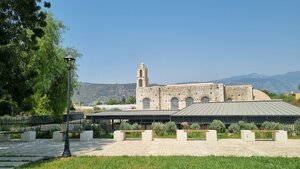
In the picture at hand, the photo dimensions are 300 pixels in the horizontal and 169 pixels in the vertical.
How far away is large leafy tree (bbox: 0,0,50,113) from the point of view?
12.3m

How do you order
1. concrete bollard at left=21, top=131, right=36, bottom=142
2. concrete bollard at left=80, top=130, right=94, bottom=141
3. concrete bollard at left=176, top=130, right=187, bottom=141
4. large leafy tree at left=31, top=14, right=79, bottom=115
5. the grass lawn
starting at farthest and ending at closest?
large leafy tree at left=31, top=14, right=79, bottom=115 → concrete bollard at left=21, top=131, right=36, bottom=142 → concrete bollard at left=80, top=130, right=94, bottom=141 → concrete bollard at left=176, top=130, right=187, bottom=141 → the grass lawn

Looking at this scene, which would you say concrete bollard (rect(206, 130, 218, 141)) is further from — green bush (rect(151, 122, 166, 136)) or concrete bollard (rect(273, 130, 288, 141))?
green bush (rect(151, 122, 166, 136))

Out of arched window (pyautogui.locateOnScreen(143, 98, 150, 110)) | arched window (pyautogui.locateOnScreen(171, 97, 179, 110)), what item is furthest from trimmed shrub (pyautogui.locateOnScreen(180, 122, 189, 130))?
arched window (pyautogui.locateOnScreen(143, 98, 150, 110))

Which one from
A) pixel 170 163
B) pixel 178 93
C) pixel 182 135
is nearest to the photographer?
pixel 170 163

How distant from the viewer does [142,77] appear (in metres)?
56.8

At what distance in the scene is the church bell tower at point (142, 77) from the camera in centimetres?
5651

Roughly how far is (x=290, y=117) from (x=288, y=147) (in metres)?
8.51

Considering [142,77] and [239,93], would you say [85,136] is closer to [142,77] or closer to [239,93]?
Answer: [239,93]

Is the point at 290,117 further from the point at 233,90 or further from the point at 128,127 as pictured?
the point at 233,90

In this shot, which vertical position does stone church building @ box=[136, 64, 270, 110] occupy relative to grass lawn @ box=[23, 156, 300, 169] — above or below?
above

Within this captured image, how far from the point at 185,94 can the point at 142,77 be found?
1103 centimetres

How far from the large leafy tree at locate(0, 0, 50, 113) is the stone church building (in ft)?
125

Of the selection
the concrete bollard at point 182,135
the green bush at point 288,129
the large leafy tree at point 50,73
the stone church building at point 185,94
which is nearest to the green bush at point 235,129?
the green bush at point 288,129

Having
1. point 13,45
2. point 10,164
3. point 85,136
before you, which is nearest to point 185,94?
point 85,136
